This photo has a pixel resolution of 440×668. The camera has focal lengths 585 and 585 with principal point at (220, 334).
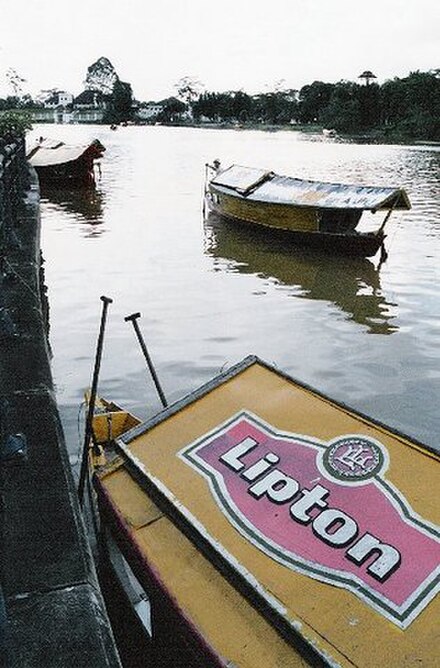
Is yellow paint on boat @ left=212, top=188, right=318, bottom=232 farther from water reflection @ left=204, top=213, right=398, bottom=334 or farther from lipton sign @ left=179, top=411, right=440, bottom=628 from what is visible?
lipton sign @ left=179, top=411, right=440, bottom=628

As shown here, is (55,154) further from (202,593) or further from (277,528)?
(202,593)

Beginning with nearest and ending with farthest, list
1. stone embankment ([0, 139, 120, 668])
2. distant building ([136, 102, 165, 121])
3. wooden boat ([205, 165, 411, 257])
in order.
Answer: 1. stone embankment ([0, 139, 120, 668])
2. wooden boat ([205, 165, 411, 257])
3. distant building ([136, 102, 165, 121])

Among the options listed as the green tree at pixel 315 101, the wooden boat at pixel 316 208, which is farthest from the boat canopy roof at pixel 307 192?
the green tree at pixel 315 101

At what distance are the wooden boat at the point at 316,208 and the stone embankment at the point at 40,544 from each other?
44.6 feet

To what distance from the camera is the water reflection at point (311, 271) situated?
12.9 m

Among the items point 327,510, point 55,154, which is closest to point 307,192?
point 327,510

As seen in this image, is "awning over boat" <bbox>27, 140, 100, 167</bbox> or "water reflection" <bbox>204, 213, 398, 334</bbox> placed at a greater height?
"awning over boat" <bbox>27, 140, 100, 167</bbox>

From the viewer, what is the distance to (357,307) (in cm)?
→ 1307

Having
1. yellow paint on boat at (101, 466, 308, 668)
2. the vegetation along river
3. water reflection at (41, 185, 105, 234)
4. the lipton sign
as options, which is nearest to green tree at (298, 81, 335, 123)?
water reflection at (41, 185, 105, 234)

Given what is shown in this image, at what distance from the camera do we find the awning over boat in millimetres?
29875

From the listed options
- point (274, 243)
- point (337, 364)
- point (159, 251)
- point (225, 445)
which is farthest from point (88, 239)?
point (225, 445)

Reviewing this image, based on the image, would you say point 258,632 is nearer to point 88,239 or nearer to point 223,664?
point 223,664

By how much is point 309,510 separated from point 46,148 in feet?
111

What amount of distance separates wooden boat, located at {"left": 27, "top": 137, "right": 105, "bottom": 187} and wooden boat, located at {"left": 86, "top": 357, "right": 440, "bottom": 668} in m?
28.0
